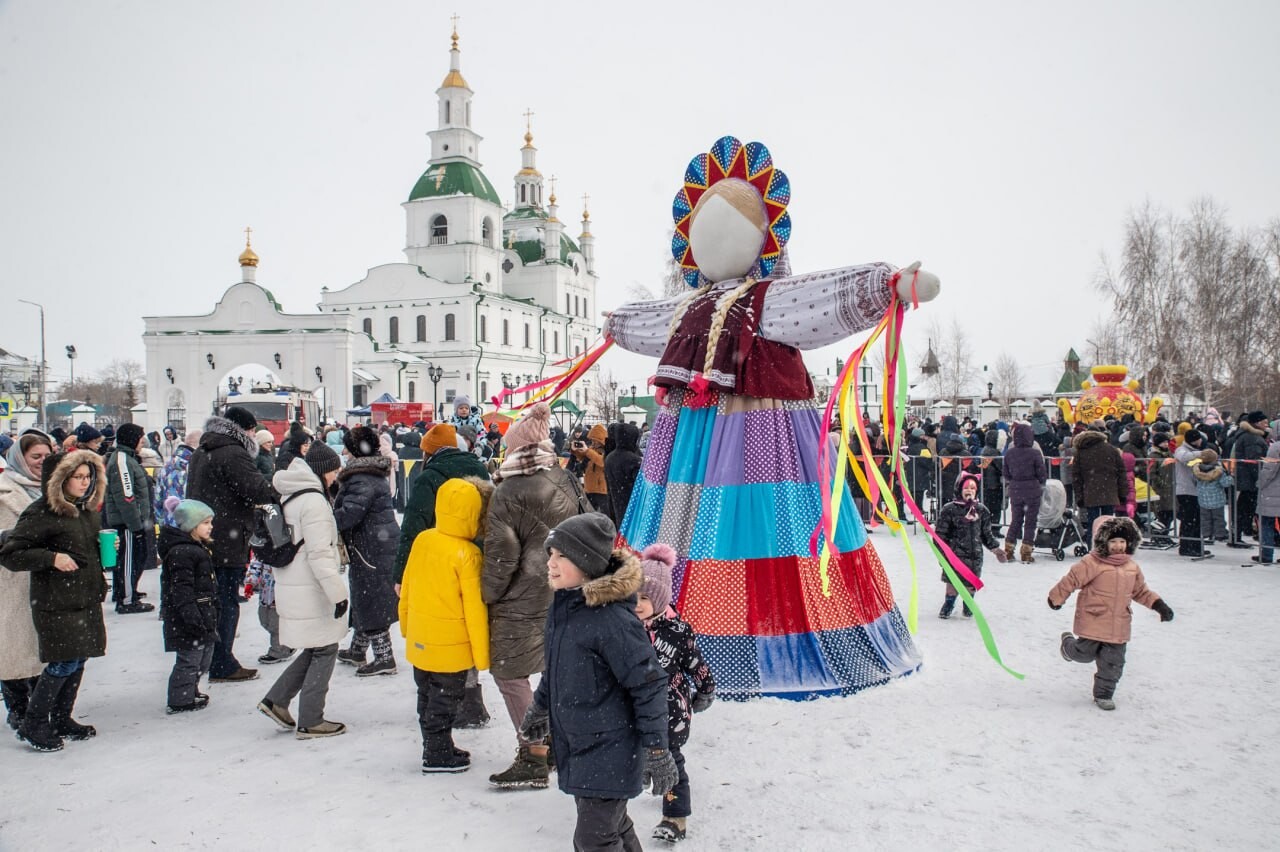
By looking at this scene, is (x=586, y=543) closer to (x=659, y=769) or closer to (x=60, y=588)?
(x=659, y=769)

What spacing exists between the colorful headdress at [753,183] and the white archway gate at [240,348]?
3815cm

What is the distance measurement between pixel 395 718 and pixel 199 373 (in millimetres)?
43300

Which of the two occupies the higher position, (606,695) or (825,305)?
(825,305)

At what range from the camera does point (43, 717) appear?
4488mm

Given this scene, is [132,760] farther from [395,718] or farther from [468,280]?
[468,280]

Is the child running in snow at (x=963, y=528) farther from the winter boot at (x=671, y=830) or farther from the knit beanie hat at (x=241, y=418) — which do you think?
the knit beanie hat at (x=241, y=418)

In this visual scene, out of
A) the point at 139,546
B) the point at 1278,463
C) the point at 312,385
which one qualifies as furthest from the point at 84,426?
the point at 312,385

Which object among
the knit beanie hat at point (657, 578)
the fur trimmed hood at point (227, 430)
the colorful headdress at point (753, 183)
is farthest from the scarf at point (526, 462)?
the fur trimmed hood at point (227, 430)

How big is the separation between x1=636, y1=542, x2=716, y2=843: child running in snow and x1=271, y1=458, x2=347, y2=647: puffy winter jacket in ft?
7.03

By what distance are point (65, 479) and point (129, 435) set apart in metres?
3.75

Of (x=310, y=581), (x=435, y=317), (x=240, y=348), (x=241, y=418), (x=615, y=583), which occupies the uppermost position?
(x=435, y=317)

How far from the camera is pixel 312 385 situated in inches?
1623

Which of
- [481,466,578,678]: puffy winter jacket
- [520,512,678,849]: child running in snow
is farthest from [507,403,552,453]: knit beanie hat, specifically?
[520,512,678,849]: child running in snow

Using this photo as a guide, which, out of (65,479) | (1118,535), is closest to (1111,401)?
(1118,535)
